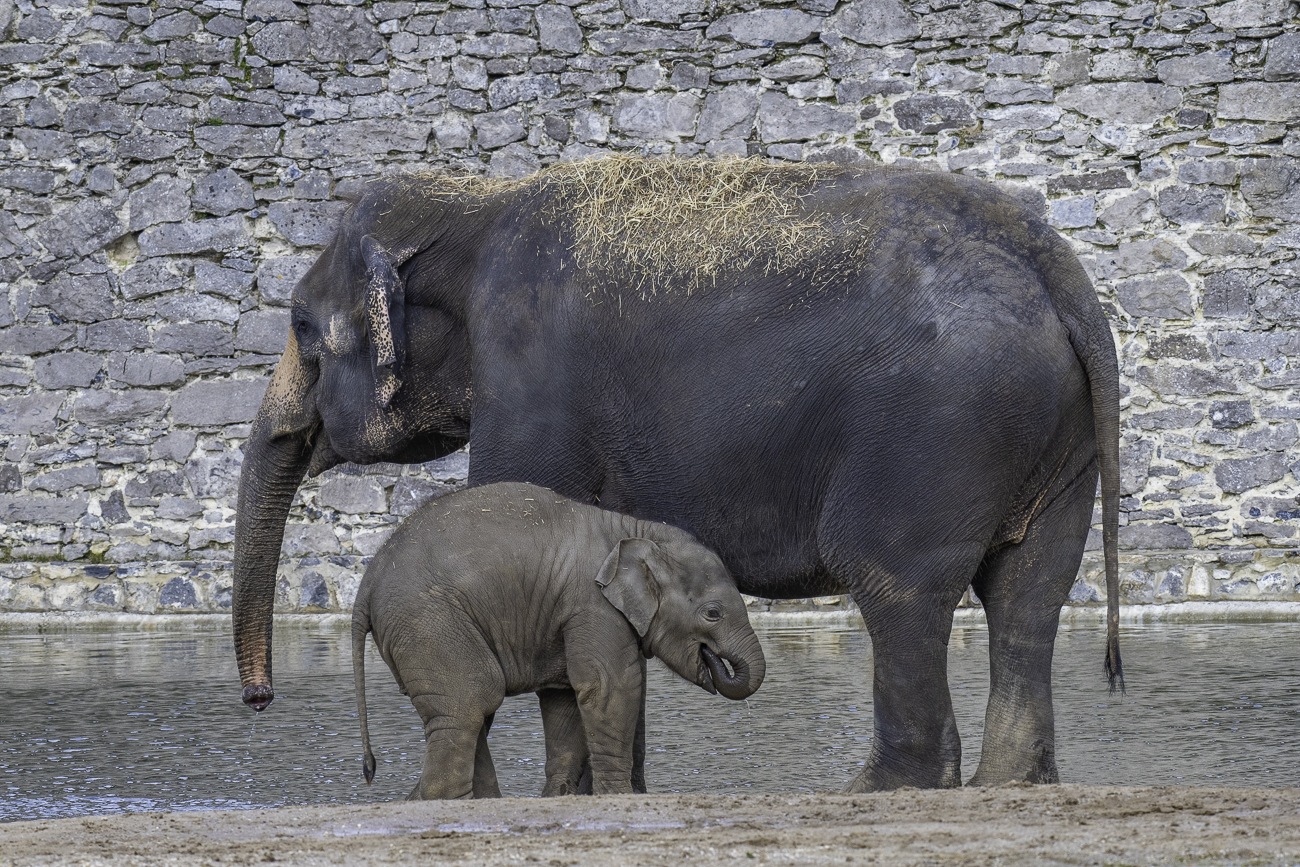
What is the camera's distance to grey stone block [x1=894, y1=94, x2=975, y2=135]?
31.9 ft

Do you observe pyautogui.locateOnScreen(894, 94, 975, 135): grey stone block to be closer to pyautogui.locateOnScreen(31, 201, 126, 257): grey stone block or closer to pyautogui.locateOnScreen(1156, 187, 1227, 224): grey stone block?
pyautogui.locateOnScreen(1156, 187, 1227, 224): grey stone block

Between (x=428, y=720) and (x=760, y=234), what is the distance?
1572 millimetres

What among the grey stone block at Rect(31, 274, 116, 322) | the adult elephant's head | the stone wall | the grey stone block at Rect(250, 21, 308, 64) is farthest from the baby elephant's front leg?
the grey stone block at Rect(31, 274, 116, 322)

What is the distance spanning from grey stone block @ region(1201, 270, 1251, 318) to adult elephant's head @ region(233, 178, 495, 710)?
5723 millimetres

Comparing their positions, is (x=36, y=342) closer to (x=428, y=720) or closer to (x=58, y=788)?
(x=58, y=788)

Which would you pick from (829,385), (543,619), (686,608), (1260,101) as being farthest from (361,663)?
(1260,101)

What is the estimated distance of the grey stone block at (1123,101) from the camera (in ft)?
31.4

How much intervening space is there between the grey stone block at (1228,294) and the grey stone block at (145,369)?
622 centimetres

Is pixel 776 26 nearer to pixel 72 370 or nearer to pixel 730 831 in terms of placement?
pixel 72 370

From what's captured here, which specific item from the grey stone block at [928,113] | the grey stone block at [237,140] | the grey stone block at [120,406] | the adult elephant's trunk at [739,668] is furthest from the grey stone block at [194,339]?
the adult elephant's trunk at [739,668]

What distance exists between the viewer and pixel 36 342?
10.3 m

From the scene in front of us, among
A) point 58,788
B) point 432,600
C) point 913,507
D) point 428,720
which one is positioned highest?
point 913,507

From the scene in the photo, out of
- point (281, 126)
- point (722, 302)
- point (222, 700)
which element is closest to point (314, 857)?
point (722, 302)

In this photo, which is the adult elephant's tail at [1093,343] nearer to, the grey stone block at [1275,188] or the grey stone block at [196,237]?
the grey stone block at [1275,188]
